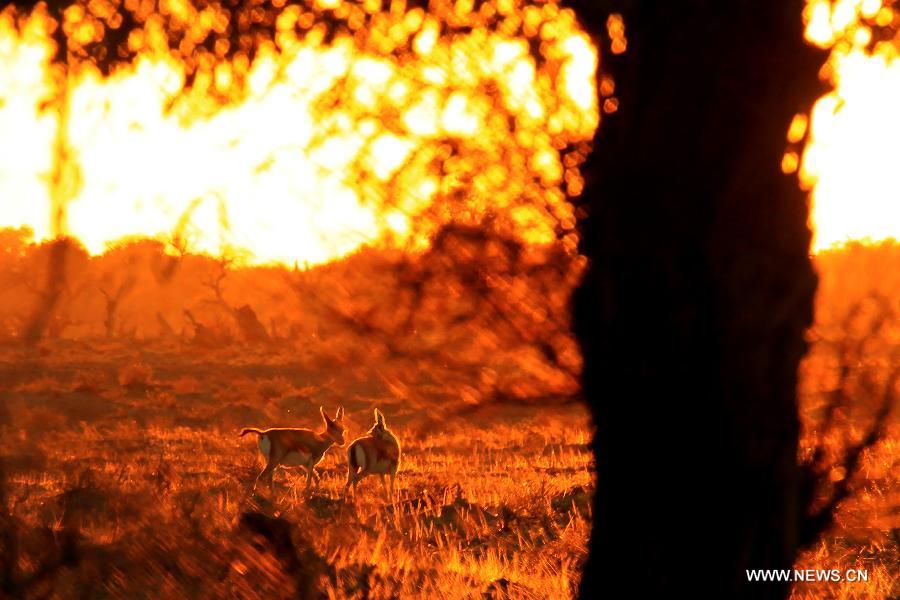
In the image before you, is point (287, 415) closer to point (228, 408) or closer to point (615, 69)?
point (228, 408)

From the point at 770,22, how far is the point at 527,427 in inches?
883

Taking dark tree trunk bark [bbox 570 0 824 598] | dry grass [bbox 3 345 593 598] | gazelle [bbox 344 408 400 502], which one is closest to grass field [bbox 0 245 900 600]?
dry grass [bbox 3 345 593 598]

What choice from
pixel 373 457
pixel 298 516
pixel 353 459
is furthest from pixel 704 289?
pixel 373 457

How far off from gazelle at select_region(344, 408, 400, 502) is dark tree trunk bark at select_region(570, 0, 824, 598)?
9.19 metres

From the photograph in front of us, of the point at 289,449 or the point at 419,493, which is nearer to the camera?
the point at 419,493

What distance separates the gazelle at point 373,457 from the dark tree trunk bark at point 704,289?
30.1 ft

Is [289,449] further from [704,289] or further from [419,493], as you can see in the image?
[704,289]

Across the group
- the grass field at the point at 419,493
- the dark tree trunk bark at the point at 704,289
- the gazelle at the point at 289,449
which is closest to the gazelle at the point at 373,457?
the grass field at the point at 419,493

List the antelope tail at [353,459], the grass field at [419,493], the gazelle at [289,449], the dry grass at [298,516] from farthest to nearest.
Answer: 1. the gazelle at [289,449]
2. the antelope tail at [353,459]
3. the dry grass at [298,516]
4. the grass field at [419,493]

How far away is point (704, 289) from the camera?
547 centimetres

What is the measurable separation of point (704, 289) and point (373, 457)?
10.2 meters

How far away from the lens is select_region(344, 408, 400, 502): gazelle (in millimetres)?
15023

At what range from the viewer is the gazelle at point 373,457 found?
1502 centimetres

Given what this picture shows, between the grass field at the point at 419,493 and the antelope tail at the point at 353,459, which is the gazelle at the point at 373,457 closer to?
A: the antelope tail at the point at 353,459
